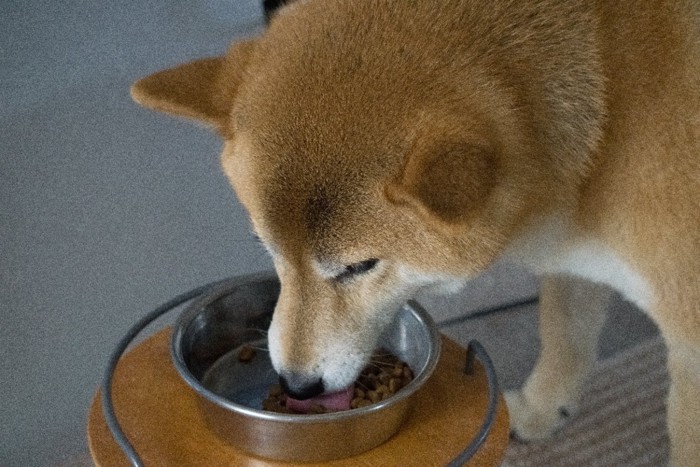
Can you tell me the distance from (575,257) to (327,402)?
1.33 ft

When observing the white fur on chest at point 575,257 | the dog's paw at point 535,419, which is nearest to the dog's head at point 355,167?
the white fur on chest at point 575,257

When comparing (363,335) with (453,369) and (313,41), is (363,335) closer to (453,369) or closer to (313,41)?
(453,369)

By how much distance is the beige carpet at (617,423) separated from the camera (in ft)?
4.74

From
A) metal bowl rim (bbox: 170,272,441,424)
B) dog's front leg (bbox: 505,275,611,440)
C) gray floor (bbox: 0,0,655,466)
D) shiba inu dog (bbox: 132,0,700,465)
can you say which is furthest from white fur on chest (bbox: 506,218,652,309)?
gray floor (bbox: 0,0,655,466)

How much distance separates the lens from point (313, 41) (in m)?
0.93

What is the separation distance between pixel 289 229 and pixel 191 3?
69cm

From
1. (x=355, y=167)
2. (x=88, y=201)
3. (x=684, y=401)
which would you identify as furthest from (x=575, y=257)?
(x=88, y=201)

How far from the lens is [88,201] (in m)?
1.48

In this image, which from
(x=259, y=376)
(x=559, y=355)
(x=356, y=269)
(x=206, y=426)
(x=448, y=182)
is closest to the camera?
(x=448, y=182)

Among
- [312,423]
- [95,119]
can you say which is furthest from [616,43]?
[95,119]

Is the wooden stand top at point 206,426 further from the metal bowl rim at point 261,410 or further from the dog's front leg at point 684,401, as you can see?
the dog's front leg at point 684,401

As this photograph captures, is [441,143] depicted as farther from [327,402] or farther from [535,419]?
[535,419]

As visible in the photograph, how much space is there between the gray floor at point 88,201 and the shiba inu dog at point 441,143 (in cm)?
41

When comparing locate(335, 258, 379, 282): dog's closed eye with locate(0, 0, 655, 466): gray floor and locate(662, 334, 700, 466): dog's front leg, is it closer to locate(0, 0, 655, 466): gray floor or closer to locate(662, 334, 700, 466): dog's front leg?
locate(662, 334, 700, 466): dog's front leg
